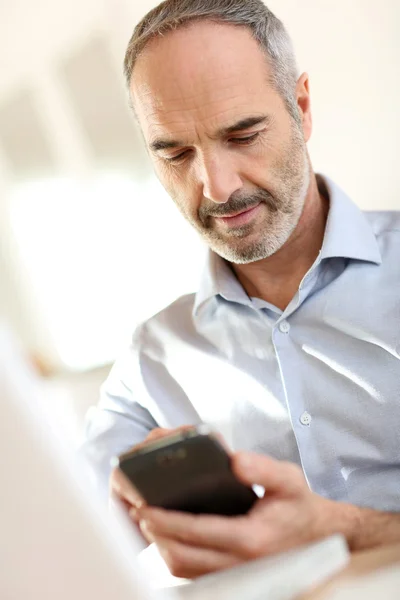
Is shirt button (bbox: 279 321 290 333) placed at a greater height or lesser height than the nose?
lesser

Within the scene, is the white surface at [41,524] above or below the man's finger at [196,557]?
above

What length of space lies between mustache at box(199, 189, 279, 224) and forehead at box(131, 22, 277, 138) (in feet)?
0.42

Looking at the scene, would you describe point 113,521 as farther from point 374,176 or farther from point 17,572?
point 374,176

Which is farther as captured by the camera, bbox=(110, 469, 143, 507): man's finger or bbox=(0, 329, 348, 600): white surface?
bbox=(110, 469, 143, 507): man's finger

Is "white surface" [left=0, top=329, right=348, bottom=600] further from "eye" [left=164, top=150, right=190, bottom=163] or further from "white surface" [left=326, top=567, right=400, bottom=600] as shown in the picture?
"eye" [left=164, top=150, right=190, bottom=163]

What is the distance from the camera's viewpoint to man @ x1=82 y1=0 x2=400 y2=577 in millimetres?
1069

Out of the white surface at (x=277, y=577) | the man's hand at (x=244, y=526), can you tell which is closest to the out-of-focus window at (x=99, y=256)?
the man's hand at (x=244, y=526)

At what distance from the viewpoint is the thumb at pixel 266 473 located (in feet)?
2.04

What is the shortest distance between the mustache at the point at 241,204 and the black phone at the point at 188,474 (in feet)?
1.93

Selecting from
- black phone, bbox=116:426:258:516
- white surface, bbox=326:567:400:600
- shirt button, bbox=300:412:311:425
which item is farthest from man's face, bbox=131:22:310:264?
white surface, bbox=326:567:400:600

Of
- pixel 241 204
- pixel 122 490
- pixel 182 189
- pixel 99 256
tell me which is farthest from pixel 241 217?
pixel 99 256

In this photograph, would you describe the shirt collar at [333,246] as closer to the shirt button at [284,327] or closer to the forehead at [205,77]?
the shirt button at [284,327]

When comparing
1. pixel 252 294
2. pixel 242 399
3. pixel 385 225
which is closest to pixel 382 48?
pixel 385 225

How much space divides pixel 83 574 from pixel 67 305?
1.77 meters
